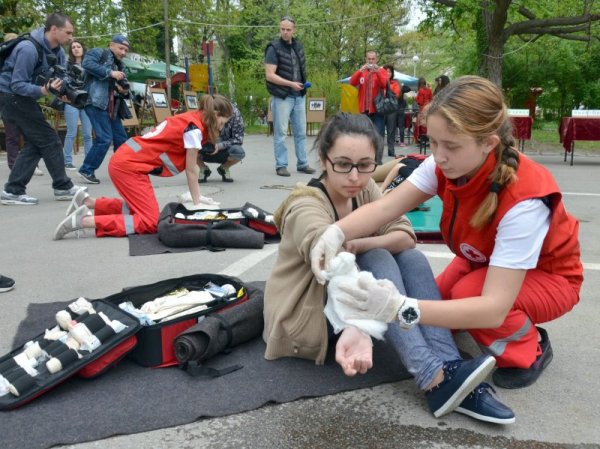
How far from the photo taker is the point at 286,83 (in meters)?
8.58

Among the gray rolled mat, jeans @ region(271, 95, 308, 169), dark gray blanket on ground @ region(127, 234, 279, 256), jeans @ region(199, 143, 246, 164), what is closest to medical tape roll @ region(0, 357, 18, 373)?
the gray rolled mat

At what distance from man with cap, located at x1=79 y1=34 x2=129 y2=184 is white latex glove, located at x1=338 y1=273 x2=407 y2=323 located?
6.84 m

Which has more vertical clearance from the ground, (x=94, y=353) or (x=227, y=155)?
(x=227, y=155)

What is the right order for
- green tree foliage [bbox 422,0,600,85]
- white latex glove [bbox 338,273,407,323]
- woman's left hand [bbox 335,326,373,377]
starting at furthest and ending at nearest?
green tree foliage [bbox 422,0,600,85], woman's left hand [bbox 335,326,373,377], white latex glove [bbox 338,273,407,323]

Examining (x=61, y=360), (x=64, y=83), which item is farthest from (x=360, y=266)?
(x=64, y=83)

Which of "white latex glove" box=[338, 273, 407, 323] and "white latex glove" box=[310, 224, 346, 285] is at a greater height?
"white latex glove" box=[310, 224, 346, 285]

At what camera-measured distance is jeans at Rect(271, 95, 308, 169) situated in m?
8.77

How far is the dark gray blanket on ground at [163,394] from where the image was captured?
2.13 meters

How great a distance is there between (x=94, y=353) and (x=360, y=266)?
108 cm

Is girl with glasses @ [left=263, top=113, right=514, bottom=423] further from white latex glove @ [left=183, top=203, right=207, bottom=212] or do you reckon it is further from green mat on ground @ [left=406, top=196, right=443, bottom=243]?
white latex glove @ [left=183, top=203, right=207, bottom=212]

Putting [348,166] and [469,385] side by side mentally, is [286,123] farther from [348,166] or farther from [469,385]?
[469,385]

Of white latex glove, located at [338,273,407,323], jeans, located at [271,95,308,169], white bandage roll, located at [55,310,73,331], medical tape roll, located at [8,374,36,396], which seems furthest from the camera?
jeans, located at [271,95,308,169]

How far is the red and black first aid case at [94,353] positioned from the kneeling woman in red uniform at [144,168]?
263cm

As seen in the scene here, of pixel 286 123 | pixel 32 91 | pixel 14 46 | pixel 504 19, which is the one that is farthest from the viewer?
pixel 504 19
